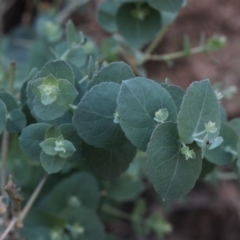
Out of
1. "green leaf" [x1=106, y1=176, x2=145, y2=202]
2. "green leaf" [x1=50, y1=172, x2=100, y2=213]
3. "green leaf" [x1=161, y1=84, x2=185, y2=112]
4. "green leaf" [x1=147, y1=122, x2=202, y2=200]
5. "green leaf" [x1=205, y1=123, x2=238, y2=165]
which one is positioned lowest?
"green leaf" [x1=106, y1=176, x2=145, y2=202]

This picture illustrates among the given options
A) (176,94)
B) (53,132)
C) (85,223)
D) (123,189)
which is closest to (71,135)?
(53,132)

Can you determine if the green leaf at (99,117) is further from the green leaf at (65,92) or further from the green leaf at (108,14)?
the green leaf at (108,14)

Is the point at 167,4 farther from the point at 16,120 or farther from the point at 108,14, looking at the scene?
the point at 16,120

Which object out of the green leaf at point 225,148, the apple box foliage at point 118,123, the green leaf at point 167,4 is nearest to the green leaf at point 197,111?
the apple box foliage at point 118,123

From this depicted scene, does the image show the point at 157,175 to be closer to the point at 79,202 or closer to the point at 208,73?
the point at 79,202

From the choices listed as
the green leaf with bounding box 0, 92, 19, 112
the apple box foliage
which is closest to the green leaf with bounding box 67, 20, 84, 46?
the apple box foliage

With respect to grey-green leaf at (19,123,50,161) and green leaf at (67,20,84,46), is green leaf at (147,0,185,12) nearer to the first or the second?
green leaf at (67,20,84,46)

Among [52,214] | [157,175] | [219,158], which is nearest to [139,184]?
[52,214]
